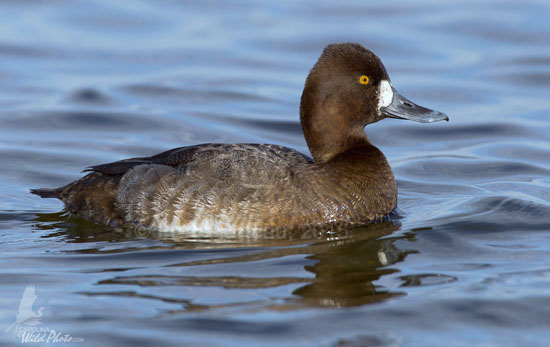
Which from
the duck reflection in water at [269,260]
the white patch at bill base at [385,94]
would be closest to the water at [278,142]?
the duck reflection in water at [269,260]

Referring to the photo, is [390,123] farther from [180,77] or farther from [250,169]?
[250,169]

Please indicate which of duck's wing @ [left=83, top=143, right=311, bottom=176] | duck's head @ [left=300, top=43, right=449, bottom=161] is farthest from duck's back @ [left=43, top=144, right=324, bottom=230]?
duck's head @ [left=300, top=43, right=449, bottom=161]

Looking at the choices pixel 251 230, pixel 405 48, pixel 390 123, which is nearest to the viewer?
pixel 251 230

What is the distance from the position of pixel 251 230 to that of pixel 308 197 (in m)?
0.45

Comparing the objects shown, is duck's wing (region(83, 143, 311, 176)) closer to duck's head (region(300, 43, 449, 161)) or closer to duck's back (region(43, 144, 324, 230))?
duck's back (region(43, 144, 324, 230))

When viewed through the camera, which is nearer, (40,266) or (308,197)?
(40,266)

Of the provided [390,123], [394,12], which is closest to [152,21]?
[394,12]

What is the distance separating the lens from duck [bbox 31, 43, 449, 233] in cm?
634

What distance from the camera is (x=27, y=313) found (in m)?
5.05

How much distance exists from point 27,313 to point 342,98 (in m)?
2.76

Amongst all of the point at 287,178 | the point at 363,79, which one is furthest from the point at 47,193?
the point at 363,79

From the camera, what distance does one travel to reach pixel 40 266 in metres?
5.86

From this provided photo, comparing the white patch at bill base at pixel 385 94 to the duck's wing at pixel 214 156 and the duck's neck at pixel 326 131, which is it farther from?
the duck's wing at pixel 214 156

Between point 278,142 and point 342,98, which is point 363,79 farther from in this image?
point 278,142
